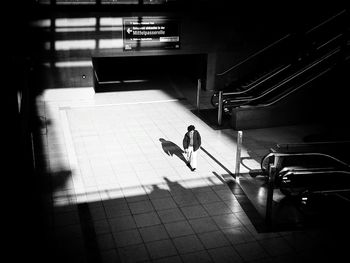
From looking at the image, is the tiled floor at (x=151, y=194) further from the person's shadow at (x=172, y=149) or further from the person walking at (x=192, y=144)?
the person walking at (x=192, y=144)

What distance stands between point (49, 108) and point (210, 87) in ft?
23.1

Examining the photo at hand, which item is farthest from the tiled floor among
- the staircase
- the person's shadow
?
the staircase

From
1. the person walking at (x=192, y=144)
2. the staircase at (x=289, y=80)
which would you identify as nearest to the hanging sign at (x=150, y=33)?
the staircase at (x=289, y=80)

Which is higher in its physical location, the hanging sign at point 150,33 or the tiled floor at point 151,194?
the hanging sign at point 150,33

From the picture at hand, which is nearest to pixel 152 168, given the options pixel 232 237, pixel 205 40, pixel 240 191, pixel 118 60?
pixel 240 191

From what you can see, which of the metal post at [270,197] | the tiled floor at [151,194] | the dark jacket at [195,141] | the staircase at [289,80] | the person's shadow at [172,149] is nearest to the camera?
the tiled floor at [151,194]

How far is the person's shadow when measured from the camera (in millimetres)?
10066

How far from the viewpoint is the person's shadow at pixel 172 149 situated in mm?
10066

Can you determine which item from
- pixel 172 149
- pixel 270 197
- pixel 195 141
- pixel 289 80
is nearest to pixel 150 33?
pixel 289 80

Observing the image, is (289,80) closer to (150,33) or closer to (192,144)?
(150,33)

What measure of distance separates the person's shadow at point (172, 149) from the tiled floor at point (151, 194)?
26 mm

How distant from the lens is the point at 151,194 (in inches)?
316

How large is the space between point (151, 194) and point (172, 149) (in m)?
2.56

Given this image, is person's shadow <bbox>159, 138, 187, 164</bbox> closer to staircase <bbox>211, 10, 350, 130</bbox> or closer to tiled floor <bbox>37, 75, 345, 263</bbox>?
tiled floor <bbox>37, 75, 345, 263</bbox>
